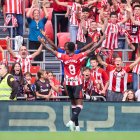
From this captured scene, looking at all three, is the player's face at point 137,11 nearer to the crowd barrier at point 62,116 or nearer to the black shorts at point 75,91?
the crowd barrier at point 62,116

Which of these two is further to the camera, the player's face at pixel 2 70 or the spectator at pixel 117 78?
the spectator at pixel 117 78

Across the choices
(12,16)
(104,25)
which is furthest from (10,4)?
(104,25)

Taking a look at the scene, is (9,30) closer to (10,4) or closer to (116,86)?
(10,4)

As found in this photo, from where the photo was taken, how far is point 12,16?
80.9 feet

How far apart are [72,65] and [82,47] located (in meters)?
3.81

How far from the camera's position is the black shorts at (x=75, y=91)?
65.5 ft

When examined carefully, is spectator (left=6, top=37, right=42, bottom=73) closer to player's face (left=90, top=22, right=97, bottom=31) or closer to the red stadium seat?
player's face (left=90, top=22, right=97, bottom=31)

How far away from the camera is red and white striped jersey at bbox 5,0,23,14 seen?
2470cm

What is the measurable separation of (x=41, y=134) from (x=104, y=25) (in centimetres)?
664

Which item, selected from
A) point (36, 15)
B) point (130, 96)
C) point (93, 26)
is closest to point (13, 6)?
point (36, 15)

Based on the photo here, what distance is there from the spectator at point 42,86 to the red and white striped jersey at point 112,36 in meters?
2.90

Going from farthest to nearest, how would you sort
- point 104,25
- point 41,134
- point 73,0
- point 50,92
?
point 73,0, point 104,25, point 50,92, point 41,134

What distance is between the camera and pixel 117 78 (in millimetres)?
22641

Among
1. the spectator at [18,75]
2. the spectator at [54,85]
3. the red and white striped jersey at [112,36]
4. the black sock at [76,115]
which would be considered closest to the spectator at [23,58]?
the spectator at [54,85]
